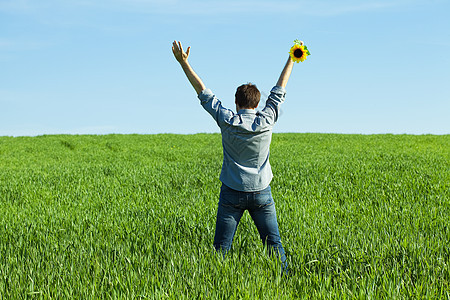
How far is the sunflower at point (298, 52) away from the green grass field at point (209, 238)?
2096 millimetres

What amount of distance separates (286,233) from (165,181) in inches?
222

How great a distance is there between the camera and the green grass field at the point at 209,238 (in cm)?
370

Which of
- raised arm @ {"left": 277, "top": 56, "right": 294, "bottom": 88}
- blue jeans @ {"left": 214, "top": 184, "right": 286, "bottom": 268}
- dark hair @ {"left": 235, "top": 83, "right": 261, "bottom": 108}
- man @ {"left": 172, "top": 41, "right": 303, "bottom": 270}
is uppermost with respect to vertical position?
raised arm @ {"left": 277, "top": 56, "right": 294, "bottom": 88}

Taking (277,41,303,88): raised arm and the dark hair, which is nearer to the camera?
the dark hair

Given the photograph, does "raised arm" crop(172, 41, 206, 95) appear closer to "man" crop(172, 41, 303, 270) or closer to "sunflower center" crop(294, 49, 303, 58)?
"man" crop(172, 41, 303, 270)

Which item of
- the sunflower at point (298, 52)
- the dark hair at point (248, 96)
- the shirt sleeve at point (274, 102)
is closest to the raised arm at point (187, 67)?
the dark hair at point (248, 96)

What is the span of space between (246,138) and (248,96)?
41 centimetres

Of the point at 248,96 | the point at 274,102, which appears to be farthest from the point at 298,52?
the point at 248,96

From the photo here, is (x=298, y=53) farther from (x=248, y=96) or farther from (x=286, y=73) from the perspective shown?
(x=248, y=96)

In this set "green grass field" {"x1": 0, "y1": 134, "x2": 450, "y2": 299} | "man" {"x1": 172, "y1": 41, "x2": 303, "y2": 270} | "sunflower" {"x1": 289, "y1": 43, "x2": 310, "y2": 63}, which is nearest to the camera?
"green grass field" {"x1": 0, "y1": 134, "x2": 450, "y2": 299}

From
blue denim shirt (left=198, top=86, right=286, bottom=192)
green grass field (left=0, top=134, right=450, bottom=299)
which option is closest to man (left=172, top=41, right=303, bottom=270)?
blue denim shirt (left=198, top=86, right=286, bottom=192)

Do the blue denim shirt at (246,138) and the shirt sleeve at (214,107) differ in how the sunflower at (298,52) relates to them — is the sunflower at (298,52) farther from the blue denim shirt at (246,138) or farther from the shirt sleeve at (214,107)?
the shirt sleeve at (214,107)

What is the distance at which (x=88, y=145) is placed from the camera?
2495 centimetres

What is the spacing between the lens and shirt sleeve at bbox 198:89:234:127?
3.77m
